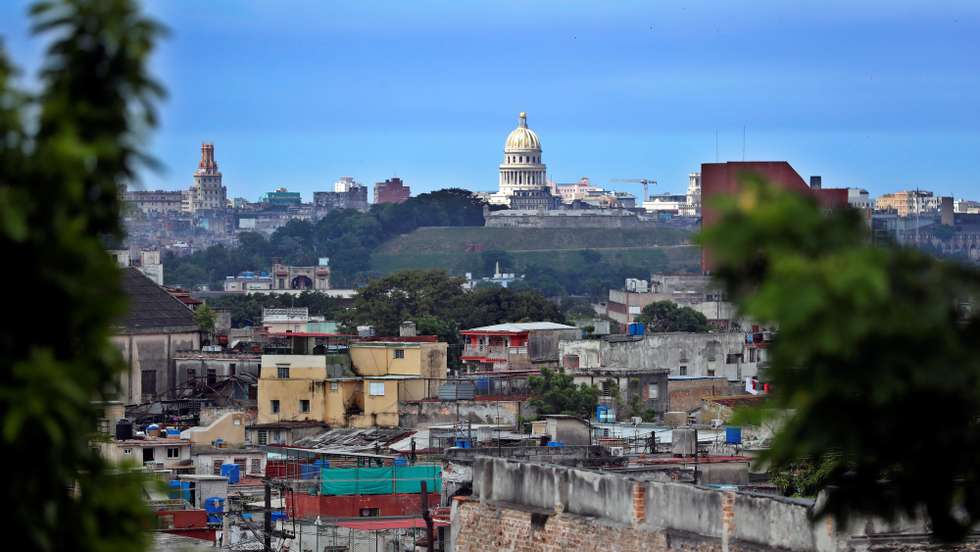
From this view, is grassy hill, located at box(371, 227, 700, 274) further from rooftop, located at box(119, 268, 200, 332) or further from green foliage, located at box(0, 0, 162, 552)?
green foliage, located at box(0, 0, 162, 552)

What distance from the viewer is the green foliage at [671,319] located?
8131 cm

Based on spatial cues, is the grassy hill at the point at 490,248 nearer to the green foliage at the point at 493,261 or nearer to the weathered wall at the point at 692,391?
the green foliage at the point at 493,261

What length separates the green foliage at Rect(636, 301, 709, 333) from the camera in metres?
81.3

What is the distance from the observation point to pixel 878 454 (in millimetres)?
6750

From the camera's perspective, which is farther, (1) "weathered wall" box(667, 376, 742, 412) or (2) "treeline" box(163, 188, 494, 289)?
(2) "treeline" box(163, 188, 494, 289)

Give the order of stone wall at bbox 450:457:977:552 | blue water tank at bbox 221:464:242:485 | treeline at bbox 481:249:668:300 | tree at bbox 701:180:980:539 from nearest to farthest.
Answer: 1. tree at bbox 701:180:980:539
2. stone wall at bbox 450:457:977:552
3. blue water tank at bbox 221:464:242:485
4. treeline at bbox 481:249:668:300

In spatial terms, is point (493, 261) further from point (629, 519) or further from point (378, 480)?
point (629, 519)

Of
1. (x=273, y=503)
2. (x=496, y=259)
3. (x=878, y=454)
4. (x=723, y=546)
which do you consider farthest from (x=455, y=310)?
(x=496, y=259)

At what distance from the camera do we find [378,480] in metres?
30.3

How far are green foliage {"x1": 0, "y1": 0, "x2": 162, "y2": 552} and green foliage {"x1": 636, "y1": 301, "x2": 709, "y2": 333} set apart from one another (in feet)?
239

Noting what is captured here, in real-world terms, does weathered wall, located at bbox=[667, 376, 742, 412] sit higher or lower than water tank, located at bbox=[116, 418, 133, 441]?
higher

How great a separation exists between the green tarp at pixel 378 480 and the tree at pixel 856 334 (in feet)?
76.5

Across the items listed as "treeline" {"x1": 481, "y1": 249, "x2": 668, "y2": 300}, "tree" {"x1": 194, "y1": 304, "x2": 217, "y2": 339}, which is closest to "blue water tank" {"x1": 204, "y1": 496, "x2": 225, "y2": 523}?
"tree" {"x1": 194, "y1": 304, "x2": 217, "y2": 339}

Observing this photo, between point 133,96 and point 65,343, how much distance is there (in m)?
0.68
